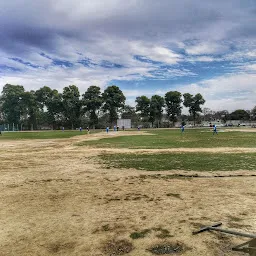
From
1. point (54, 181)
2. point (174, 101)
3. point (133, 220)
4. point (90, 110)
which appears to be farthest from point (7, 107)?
point (133, 220)

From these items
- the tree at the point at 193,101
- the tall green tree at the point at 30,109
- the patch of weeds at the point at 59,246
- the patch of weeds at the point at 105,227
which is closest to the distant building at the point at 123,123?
the tree at the point at 193,101

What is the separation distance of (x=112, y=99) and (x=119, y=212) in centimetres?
6666

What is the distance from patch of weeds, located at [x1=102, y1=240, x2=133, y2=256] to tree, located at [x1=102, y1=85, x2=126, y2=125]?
67.6 m

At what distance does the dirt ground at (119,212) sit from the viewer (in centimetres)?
409

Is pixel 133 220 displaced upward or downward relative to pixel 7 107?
downward

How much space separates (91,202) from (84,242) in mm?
2067

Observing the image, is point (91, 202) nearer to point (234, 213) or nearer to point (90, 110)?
point (234, 213)

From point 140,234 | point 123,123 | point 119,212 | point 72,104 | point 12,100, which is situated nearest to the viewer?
point 140,234

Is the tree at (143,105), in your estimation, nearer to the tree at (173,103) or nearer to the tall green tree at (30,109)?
the tree at (173,103)

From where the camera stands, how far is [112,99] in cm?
7138

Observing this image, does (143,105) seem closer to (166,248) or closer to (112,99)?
(112,99)

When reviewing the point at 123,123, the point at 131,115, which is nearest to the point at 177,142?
the point at 123,123

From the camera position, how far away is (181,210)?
5.55 meters

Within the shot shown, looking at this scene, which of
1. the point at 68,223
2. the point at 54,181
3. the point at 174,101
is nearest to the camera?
the point at 68,223
